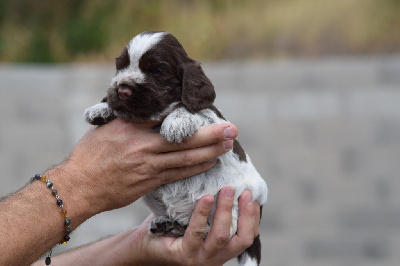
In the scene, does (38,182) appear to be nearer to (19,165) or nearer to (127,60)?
(127,60)

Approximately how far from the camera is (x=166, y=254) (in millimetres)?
4367

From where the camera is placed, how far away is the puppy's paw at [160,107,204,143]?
4.05m

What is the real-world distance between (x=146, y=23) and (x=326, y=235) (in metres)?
4.46

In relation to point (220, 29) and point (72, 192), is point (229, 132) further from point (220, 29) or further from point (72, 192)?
point (220, 29)

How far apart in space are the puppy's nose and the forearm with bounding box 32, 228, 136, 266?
100 cm

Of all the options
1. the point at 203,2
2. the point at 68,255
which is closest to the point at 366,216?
the point at 203,2

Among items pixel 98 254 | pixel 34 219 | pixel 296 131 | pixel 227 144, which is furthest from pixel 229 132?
pixel 296 131

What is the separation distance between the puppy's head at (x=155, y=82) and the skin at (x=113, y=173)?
112 millimetres

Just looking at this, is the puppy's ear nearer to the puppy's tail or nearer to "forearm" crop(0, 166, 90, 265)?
"forearm" crop(0, 166, 90, 265)

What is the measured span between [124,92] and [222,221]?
85 cm

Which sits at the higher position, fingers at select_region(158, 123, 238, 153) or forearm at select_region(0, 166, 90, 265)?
fingers at select_region(158, 123, 238, 153)

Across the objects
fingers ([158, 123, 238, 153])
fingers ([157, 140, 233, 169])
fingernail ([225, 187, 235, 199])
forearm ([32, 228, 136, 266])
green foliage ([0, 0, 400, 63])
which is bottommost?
green foliage ([0, 0, 400, 63])

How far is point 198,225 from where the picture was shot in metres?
4.20

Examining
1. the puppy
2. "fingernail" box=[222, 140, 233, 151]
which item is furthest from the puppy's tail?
"fingernail" box=[222, 140, 233, 151]
